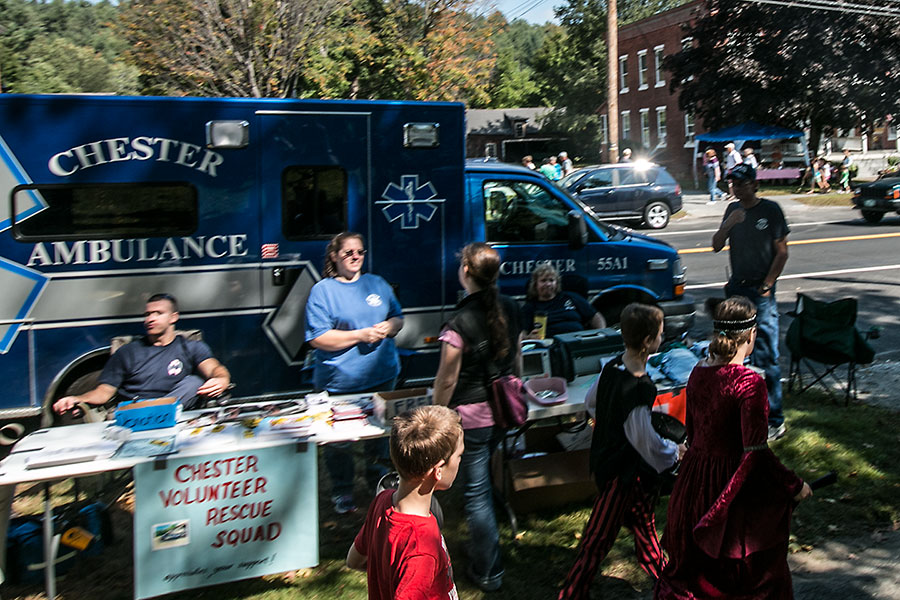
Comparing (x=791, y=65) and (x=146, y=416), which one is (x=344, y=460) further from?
(x=791, y=65)

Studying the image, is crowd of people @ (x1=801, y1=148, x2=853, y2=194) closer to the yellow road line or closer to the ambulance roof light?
the yellow road line

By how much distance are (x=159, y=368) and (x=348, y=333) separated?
1337mm

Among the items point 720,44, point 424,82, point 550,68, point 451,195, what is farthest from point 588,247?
point 550,68

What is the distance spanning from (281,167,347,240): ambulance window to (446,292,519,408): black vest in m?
2.78

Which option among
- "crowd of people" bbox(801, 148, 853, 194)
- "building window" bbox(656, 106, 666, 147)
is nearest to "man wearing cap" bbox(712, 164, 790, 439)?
"crowd of people" bbox(801, 148, 853, 194)

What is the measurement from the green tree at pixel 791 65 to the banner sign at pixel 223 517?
102 ft

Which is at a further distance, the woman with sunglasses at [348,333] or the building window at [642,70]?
the building window at [642,70]

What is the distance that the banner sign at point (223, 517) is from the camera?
13.8 feet

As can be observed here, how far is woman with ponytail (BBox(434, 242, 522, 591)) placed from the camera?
4.13 meters

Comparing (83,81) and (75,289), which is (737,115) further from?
(83,81)

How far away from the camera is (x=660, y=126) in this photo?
148 ft

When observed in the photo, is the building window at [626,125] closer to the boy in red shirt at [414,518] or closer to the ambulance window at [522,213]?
the ambulance window at [522,213]

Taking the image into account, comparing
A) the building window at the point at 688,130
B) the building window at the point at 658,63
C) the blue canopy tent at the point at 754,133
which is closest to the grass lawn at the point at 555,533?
the blue canopy tent at the point at 754,133

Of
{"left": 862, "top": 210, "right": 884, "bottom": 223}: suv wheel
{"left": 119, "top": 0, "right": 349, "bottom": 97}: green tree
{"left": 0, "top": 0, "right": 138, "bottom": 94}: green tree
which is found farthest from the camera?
{"left": 0, "top": 0, "right": 138, "bottom": 94}: green tree
